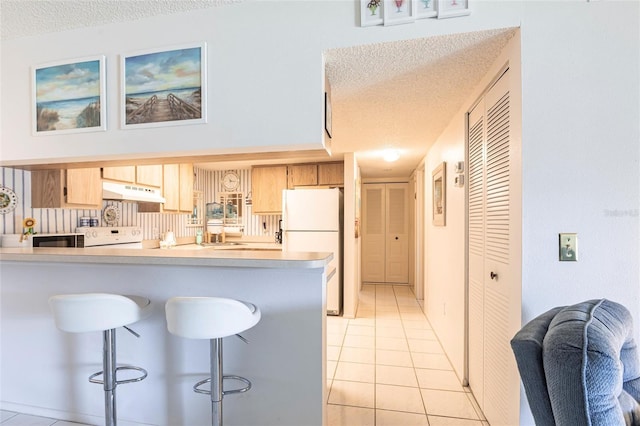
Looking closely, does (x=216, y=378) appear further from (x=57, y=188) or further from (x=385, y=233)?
(x=385, y=233)

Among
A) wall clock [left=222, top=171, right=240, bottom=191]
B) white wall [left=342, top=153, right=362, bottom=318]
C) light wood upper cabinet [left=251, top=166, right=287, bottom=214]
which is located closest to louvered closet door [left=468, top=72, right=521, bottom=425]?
white wall [left=342, top=153, right=362, bottom=318]

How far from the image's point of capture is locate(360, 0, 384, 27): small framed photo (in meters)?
1.41

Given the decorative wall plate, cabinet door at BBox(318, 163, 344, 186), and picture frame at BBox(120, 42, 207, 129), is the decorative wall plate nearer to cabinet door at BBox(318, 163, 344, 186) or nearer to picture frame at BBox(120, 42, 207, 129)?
picture frame at BBox(120, 42, 207, 129)

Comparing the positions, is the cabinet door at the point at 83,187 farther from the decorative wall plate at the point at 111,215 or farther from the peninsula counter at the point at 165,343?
the peninsula counter at the point at 165,343

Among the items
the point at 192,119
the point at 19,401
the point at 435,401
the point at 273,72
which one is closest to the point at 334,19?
the point at 273,72

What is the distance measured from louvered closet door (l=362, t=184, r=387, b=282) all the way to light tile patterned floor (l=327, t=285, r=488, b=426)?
211cm

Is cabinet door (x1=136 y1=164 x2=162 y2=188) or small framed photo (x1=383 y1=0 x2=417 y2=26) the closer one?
small framed photo (x1=383 y1=0 x2=417 y2=26)

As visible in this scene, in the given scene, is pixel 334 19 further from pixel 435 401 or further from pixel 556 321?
pixel 435 401

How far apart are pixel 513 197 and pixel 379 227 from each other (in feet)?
14.6

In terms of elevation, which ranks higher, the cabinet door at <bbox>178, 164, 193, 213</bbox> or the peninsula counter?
the cabinet door at <bbox>178, 164, 193, 213</bbox>

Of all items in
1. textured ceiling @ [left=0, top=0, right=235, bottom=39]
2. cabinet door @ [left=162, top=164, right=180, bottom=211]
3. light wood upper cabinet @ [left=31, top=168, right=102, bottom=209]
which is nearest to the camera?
textured ceiling @ [left=0, top=0, right=235, bottom=39]

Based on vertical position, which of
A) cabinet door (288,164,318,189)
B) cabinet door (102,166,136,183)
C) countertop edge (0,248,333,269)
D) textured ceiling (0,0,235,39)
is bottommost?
countertop edge (0,248,333,269)

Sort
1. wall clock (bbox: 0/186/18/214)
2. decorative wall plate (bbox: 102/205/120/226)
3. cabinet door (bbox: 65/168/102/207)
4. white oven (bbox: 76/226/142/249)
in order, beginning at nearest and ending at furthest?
1. wall clock (bbox: 0/186/18/214)
2. cabinet door (bbox: 65/168/102/207)
3. white oven (bbox: 76/226/142/249)
4. decorative wall plate (bbox: 102/205/120/226)

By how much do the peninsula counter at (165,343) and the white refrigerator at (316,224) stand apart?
6.64ft
